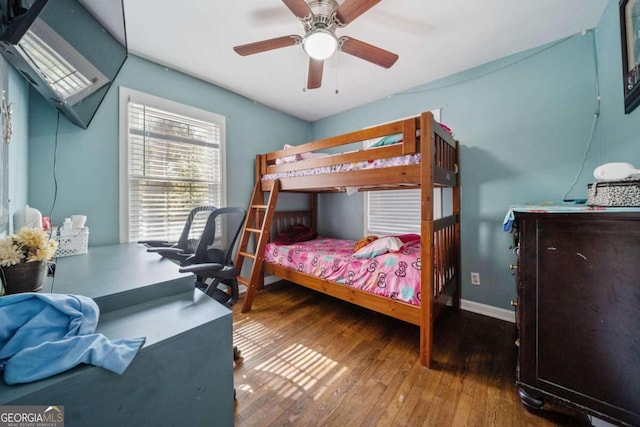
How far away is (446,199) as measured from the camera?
8.61 ft

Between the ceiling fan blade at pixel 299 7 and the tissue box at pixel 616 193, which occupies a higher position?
the ceiling fan blade at pixel 299 7

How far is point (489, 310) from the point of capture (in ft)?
7.66

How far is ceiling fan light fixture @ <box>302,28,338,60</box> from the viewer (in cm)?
150

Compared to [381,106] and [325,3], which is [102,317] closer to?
[325,3]

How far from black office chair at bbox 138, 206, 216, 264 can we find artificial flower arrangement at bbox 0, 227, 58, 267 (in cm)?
75

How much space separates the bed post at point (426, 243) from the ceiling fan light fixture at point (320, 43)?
0.78m

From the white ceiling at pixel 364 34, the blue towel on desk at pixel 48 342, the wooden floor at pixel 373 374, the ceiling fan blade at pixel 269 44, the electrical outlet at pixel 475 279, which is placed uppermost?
the white ceiling at pixel 364 34

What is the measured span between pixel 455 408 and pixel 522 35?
9.26 ft

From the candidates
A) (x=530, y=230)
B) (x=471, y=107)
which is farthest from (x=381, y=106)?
(x=530, y=230)

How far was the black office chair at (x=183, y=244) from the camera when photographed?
1657 millimetres

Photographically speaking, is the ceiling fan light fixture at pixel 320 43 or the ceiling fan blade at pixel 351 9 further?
the ceiling fan light fixture at pixel 320 43

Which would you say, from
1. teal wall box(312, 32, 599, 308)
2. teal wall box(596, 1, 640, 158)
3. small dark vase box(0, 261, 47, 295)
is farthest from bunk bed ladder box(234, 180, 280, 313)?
teal wall box(596, 1, 640, 158)

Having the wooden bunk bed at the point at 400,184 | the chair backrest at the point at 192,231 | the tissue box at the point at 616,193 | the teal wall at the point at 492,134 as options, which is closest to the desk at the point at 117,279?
the chair backrest at the point at 192,231

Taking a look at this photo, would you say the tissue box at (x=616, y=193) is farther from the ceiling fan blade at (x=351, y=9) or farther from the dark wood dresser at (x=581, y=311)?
the ceiling fan blade at (x=351, y=9)
